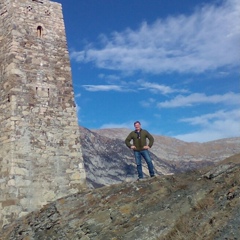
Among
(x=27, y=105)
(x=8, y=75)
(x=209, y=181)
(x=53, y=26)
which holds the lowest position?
(x=209, y=181)

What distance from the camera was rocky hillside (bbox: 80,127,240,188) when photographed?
49.9 m

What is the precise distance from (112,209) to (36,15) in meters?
8.21

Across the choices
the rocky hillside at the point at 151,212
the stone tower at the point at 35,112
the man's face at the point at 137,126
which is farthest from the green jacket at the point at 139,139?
the stone tower at the point at 35,112

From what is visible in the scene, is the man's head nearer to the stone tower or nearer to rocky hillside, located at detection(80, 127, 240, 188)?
the stone tower

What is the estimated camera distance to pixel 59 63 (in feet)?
45.0

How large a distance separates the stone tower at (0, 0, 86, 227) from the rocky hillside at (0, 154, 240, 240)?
1278 mm

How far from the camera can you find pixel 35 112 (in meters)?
12.6

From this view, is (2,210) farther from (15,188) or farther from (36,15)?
(36,15)

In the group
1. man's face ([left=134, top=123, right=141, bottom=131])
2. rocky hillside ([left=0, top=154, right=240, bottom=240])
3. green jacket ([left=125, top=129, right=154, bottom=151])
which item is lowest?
rocky hillside ([left=0, top=154, right=240, bottom=240])

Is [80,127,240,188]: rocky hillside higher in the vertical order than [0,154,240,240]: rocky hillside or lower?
higher

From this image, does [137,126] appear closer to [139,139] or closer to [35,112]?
[139,139]

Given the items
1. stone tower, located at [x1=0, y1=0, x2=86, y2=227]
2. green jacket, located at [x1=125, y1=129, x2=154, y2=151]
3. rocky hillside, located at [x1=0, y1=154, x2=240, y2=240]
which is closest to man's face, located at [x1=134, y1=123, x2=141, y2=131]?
green jacket, located at [x1=125, y1=129, x2=154, y2=151]

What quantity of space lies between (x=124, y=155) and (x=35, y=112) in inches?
1702

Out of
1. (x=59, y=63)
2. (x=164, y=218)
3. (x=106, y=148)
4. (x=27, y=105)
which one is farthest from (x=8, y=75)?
(x=106, y=148)
